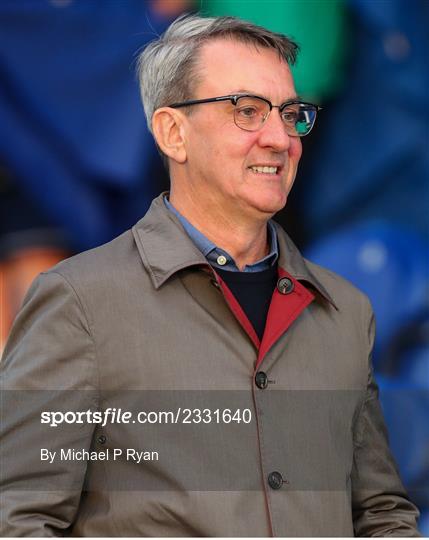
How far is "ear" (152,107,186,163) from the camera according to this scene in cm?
241

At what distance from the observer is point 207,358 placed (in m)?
2.15

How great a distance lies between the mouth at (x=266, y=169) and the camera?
2.30 meters

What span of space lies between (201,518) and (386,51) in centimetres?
203

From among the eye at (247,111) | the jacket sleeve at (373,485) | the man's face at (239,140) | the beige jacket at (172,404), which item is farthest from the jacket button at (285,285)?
the eye at (247,111)

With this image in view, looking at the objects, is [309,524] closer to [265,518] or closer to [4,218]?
[265,518]

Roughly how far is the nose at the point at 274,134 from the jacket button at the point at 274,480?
0.72 metres

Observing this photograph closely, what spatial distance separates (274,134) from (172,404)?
0.65 meters

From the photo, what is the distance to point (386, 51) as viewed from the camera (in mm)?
3506

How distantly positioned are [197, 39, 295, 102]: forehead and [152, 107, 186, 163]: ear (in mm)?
97

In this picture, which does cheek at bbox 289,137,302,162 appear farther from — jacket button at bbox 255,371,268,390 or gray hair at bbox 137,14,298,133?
jacket button at bbox 255,371,268,390

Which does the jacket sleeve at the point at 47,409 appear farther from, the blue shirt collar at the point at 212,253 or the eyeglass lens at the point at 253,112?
the eyeglass lens at the point at 253,112

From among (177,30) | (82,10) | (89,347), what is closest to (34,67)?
(82,10)

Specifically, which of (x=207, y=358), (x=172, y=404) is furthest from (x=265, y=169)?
(x=172, y=404)

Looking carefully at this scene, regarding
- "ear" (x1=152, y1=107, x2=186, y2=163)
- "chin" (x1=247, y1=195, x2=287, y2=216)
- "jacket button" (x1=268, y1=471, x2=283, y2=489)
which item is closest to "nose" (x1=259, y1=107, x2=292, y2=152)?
"chin" (x1=247, y1=195, x2=287, y2=216)
